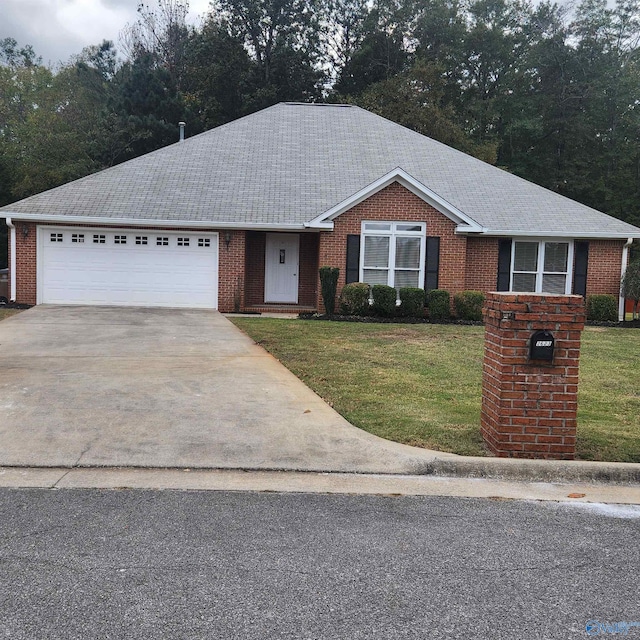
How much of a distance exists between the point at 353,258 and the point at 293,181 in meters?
3.80

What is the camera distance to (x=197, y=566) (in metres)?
3.28

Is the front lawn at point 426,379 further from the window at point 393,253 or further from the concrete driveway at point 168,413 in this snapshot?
the window at point 393,253

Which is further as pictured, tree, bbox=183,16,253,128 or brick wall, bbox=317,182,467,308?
tree, bbox=183,16,253,128

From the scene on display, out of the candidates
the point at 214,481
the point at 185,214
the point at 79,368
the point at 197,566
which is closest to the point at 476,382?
the point at 214,481

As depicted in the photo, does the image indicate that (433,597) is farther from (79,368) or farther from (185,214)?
(185,214)

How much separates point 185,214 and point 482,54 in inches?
1128

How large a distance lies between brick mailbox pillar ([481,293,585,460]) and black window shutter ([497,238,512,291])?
1383cm

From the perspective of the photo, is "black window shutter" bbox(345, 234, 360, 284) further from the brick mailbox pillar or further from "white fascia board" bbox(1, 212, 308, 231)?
the brick mailbox pillar

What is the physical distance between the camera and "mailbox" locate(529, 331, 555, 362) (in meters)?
5.10

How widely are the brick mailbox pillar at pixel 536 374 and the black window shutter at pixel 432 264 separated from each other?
12437 mm

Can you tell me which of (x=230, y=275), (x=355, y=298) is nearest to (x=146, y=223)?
(x=230, y=275)

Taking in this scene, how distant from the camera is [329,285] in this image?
1684 centimetres

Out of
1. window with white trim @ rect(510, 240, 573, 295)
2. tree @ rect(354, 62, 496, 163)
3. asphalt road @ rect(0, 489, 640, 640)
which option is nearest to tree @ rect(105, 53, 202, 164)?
tree @ rect(354, 62, 496, 163)

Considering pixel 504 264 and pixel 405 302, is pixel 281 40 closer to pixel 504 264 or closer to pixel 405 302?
pixel 504 264
